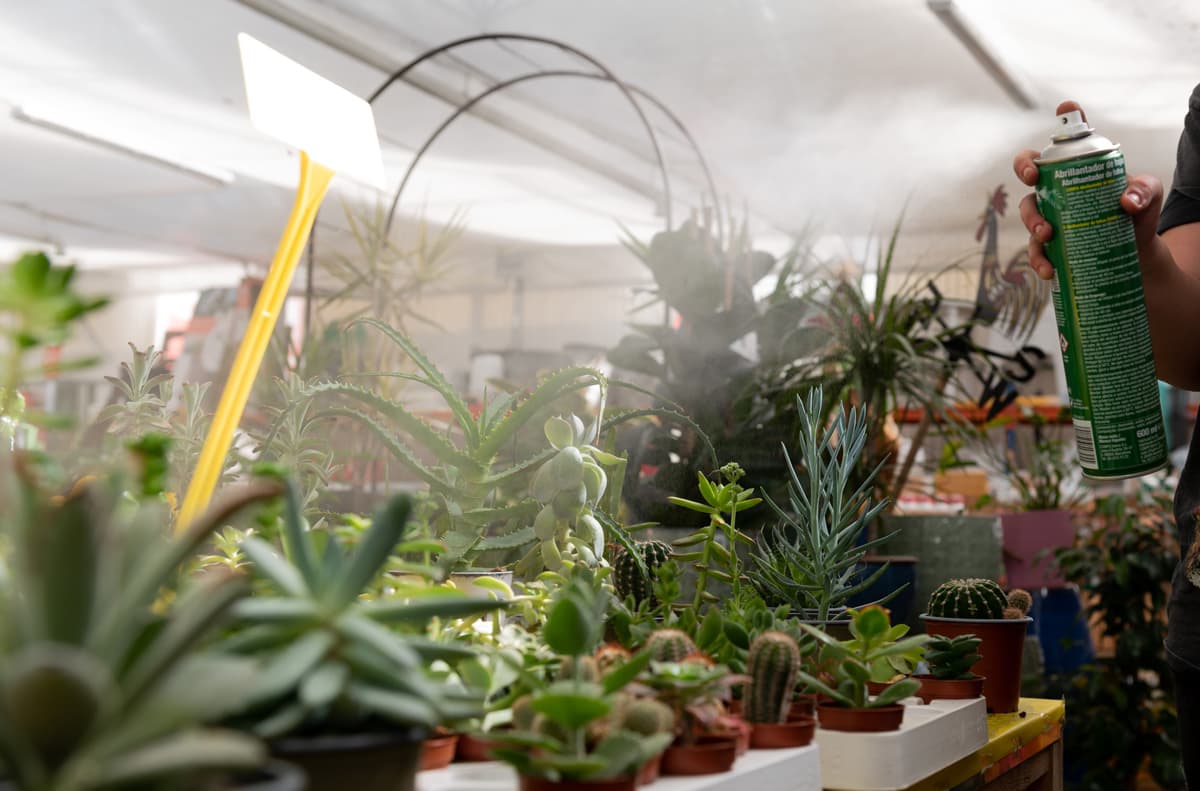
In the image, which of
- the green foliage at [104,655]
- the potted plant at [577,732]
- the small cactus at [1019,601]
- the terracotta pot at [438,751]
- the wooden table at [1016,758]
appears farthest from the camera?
the small cactus at [1019,601]

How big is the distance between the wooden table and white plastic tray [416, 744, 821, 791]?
117mm

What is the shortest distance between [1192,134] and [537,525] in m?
0.80

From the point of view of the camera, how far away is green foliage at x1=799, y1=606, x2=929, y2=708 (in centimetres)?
70

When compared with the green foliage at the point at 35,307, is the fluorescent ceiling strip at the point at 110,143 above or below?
above

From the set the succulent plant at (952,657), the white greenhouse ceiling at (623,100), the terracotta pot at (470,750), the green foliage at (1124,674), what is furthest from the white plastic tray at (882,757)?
the white greenhouse ceiling at (623,100)

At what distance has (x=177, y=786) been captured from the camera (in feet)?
1.08

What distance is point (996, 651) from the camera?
3.18ft

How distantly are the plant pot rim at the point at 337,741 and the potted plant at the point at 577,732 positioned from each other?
3.0 inches

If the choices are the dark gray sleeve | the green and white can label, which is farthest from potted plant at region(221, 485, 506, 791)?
the dark gray sleeve

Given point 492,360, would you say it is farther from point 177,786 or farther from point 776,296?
point 177,786

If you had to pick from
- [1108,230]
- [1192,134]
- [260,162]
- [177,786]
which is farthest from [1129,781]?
[260,162]

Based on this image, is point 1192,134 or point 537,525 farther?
point 1192,134

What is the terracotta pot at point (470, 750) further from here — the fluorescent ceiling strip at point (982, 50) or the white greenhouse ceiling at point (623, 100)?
the fluorescent ceiling strip at point (982, 50)

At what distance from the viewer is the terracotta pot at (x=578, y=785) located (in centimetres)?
48
